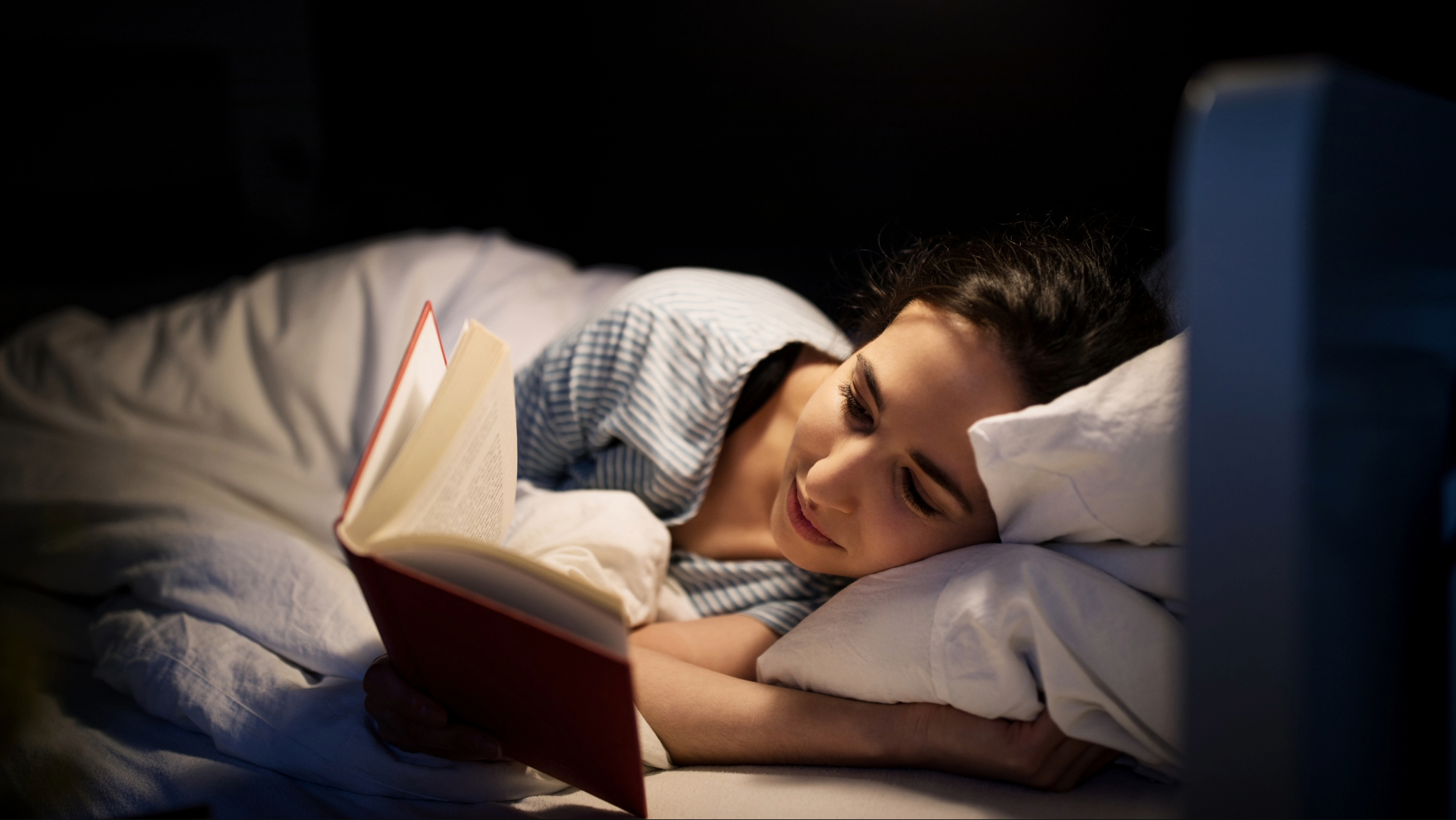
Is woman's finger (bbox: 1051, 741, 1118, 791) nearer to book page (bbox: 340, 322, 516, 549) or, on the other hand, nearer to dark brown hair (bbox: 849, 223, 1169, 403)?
dark brown hair (bbox: 849, 223, 1169, 403)

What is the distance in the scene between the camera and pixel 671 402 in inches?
39.2

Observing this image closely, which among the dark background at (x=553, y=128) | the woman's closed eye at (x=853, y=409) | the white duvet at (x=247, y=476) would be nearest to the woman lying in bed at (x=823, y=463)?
the woman's closed eye at (x=853, y=409)

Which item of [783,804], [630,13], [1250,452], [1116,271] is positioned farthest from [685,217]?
[1250,452]

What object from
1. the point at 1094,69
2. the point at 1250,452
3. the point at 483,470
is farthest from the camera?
the point at 1094,69

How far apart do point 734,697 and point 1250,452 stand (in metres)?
0.51

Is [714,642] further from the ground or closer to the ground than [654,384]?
closer to the ground

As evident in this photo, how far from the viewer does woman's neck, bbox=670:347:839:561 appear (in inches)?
39.7

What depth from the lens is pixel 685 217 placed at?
5.37ft

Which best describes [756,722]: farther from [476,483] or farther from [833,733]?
[476,483]

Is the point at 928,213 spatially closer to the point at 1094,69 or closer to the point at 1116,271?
the point at 1094,69

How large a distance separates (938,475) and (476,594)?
1.30 feet

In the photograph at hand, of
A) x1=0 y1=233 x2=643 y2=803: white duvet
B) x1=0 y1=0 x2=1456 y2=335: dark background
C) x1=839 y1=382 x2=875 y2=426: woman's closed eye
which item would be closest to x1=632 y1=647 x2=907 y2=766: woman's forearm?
x1=0 y1=233 x2=643 y2=803: white duvet

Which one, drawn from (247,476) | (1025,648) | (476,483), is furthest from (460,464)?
(247,476)

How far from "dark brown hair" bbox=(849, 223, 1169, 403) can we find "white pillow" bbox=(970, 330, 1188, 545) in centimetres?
4
